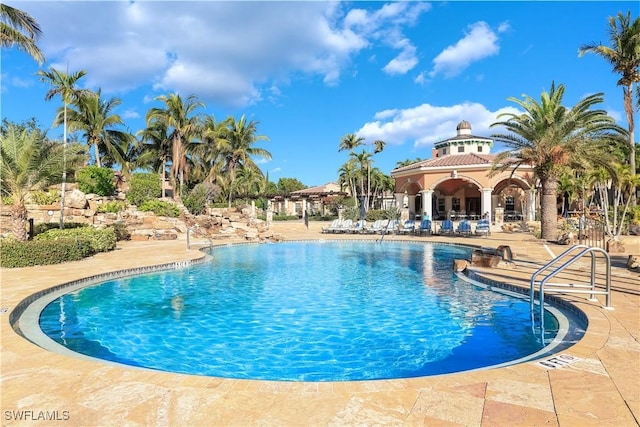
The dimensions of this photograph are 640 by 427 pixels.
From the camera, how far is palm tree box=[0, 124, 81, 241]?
40.0ft

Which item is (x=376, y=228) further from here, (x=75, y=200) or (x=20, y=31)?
(x=20, y=31)

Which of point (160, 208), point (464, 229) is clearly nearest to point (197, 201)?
point (160, 208)

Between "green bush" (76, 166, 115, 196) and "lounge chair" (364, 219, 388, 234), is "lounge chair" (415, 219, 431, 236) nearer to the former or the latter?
"lounge chair" (364, 219, 388, 234)

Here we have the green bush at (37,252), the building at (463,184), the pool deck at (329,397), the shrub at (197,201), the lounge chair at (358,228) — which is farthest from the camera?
the building at (463,184)

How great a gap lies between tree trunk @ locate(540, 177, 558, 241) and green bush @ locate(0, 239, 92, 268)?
18.8 meters

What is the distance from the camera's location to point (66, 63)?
69.5 feet

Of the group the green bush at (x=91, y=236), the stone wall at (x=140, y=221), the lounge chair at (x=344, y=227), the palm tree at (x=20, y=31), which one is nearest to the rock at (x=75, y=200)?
the stone wall at (x=140, y=221)

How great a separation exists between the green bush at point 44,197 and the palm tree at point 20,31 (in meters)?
8.72

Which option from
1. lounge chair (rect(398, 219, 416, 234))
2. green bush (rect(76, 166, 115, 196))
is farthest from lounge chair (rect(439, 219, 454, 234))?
green bush (rect(76, 166, 115, 196))

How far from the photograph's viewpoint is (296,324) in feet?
23.6

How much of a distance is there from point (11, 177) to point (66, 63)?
11.8 metres

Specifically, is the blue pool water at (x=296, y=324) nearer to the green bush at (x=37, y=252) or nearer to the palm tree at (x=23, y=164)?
the green bush at (x=37, y=252)

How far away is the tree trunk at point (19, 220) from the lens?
1282 cm

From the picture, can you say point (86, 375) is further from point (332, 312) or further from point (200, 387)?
point (332, 312)
